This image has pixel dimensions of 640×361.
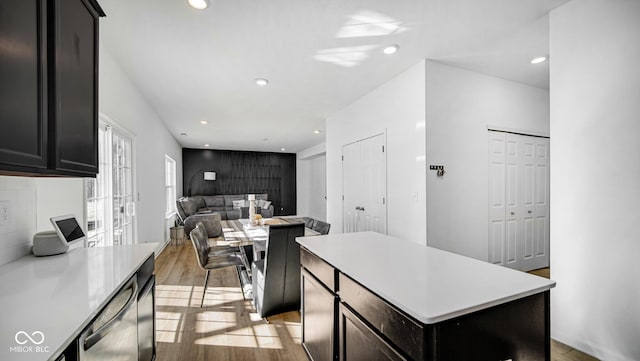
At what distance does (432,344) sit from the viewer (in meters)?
0.86

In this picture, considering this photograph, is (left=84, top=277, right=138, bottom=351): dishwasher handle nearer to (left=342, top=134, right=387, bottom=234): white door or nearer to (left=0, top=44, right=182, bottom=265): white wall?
(left=0, top=44, right=182, bottom=265): white wall

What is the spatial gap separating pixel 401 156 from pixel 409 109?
0.57m

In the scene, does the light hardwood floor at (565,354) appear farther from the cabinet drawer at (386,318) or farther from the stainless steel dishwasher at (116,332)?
the stainless steel dishwasher at (116,332)

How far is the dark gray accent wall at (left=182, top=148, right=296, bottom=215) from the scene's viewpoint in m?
9.30

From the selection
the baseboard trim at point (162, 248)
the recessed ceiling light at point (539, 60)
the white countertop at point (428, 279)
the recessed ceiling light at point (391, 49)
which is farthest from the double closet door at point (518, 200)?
the baseboard trim at point (162, 248)

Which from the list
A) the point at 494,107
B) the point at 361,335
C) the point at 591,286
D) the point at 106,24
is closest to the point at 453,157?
the point at 494,107

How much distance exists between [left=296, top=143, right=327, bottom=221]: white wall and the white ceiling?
551cm

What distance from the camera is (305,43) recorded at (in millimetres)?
2531

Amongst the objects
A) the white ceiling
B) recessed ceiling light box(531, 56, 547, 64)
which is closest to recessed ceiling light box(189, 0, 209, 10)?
the white ceiling

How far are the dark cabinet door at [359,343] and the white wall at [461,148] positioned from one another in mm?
1921

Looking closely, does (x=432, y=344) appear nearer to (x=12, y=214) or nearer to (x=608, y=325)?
(x=608, y=325)

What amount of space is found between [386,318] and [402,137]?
2612 millimetres

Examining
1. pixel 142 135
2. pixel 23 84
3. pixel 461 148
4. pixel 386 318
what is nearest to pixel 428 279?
pixel 386 318

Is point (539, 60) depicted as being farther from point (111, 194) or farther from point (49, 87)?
point (111, 194)
